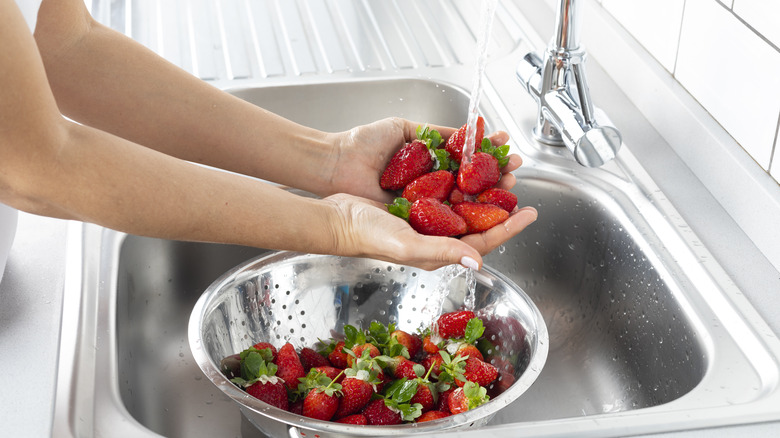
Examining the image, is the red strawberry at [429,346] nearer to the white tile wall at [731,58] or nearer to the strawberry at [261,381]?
the strawberry at [261,381]

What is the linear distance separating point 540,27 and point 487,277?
0.64 meters

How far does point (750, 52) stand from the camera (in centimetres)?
95

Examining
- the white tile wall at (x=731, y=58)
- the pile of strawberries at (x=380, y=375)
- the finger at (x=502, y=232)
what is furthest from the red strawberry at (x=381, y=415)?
the white tile wall at (x=731, y=58)

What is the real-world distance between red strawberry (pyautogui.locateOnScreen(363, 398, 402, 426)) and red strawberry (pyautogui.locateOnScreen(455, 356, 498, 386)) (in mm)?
79

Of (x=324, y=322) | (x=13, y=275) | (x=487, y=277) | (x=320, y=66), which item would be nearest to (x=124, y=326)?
(x=13, y=275)

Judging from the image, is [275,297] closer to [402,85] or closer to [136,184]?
[136,184]

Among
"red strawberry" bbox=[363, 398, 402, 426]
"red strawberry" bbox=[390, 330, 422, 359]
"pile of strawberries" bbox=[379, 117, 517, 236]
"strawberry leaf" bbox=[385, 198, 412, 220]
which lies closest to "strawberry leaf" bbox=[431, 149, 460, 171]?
"pile of strawberries" bbox=[379, 117, 517, 236]

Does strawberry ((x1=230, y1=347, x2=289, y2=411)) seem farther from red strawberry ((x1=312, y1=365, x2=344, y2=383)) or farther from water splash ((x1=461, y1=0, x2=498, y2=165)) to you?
water splash ((x1=461, y1=0, x2=498, y2=165))

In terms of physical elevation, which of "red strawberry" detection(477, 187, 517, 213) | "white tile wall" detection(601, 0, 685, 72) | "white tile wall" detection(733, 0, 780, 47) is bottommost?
"red strawberry" detection(477, 187, 517, 213)

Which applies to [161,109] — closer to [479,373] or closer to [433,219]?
[433,219]

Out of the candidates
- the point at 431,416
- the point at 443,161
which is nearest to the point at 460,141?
the point at 443,161

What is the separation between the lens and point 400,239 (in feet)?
2.88

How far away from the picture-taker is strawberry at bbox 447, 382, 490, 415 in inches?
32.5

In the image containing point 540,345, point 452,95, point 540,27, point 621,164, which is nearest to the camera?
point 540,345
